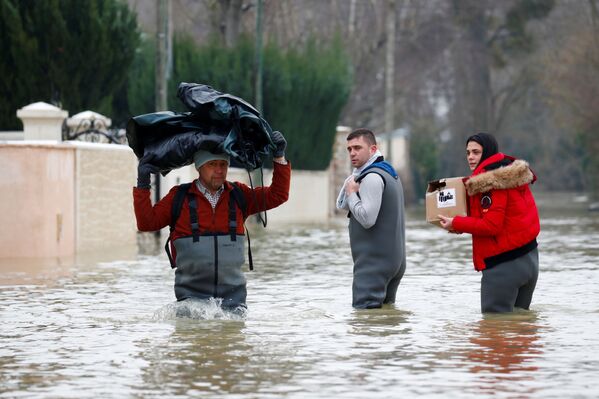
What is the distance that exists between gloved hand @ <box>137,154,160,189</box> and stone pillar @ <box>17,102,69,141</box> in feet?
41.7

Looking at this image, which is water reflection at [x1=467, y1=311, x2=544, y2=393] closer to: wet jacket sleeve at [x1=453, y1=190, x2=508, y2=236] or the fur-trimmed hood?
wet jacket sleeve at [x1=453, y1=190, x2=508, y2=236]

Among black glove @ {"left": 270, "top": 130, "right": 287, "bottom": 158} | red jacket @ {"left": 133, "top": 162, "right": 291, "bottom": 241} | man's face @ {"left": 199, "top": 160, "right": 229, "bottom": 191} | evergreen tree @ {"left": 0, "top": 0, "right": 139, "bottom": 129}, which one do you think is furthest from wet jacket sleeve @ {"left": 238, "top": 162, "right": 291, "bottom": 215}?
evergreen tree @ {"left": 0, "top": 0, "right": 139, "bottom": 129}

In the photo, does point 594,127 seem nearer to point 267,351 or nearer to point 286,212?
point 286,212

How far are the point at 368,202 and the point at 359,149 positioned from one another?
458mm

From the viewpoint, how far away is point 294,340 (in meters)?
11.6

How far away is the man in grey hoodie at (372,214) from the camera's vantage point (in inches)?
522

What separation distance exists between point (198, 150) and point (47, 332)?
1830 millimetres

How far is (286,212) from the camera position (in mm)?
42375

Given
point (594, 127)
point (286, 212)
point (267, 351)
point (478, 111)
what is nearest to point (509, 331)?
point (267, 351)

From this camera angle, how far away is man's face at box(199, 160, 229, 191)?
11945 millimetres

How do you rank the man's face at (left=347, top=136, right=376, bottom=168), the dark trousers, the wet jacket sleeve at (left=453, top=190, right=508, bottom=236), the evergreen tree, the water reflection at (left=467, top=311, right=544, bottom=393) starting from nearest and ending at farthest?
the water reflection at (left=467, top=311, right=544, bottom=393), the wet jacket sleeve at (left=453, top=190, right=508, bottom=236), the dark trousers, the man's face at (left=347, top=136, right=376, bottom=168), the evergreen tree

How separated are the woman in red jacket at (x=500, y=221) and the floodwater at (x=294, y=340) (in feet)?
1.30

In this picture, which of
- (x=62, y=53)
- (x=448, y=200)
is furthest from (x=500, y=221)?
(x=62, y=53)

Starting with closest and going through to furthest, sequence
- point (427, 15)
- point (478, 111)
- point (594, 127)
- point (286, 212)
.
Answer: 1. point (286, 212)
2. point (594, 127)
3. point (427, 15)
4. point (478, 111)
